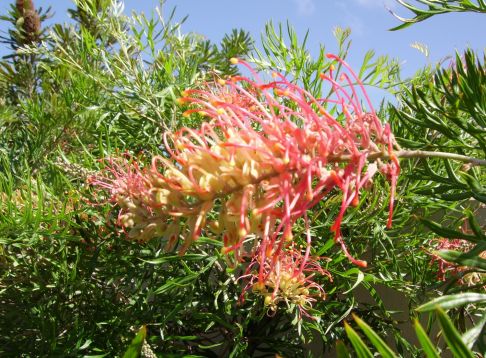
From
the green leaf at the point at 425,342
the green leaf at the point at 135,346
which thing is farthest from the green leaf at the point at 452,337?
the green leaf at the point at 135,346

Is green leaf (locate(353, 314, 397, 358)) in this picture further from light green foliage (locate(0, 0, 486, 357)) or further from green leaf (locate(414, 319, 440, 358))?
light green foliage (locate(0, 0, 486, 357))

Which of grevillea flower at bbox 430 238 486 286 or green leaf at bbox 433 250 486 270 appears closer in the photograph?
green leaf at bbox 433 250 486 270

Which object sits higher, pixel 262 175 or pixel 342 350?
pixel 262 175

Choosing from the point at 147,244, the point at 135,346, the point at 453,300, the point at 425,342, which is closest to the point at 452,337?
the point at 425,342

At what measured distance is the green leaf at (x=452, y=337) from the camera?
416 mm

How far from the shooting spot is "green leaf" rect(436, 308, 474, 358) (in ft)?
1.36

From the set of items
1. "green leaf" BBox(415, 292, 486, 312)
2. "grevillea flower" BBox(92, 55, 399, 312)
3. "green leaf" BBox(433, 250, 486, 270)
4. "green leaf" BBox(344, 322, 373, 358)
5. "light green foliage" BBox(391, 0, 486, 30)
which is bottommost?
"green leaf" BBox(344, 322, 373, 358)

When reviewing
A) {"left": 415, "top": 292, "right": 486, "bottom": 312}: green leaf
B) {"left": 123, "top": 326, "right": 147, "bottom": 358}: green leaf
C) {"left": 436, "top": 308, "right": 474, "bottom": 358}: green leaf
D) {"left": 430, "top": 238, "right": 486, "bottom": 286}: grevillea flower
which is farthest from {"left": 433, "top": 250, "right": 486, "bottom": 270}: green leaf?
{"left": 430, "top": 238, "right": 486, "bottom": 286}: grevillea flower

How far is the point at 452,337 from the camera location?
42 cm

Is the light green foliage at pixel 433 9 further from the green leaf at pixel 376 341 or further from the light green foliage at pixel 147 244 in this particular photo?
the green leaf at pixel 376 341

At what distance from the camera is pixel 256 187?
20.6 inches

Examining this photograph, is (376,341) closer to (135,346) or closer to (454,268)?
(135,346)

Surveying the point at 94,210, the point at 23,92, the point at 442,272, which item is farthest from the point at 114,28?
the point at 442,272

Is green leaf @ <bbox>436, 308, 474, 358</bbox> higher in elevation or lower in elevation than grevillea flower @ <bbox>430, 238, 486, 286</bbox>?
lower
